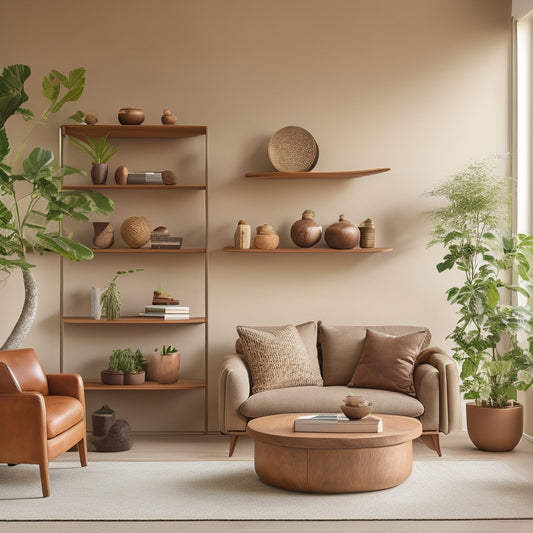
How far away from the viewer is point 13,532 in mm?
3674

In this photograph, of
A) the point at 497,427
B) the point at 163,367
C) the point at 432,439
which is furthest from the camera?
the point at 163,367

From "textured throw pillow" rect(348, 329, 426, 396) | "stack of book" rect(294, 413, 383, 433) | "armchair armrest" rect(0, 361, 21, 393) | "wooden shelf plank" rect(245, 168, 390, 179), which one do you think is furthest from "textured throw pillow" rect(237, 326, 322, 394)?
"armchair armrest" rect(0, 361, 21, 393)

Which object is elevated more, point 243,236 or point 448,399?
point 243,236

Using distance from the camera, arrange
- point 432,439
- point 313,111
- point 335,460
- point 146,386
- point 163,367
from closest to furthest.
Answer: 1. point 335,460
2. point 432,439
3. point 146,386
4. point 163,367
5. point 313,111

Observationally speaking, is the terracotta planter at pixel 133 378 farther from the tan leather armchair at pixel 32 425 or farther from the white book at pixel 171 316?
the tan leather armchair at pixel 32 425

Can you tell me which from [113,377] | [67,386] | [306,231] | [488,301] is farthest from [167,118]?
[488,301]

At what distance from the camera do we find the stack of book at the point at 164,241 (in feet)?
19.3

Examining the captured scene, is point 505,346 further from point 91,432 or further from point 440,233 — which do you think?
point 91,432

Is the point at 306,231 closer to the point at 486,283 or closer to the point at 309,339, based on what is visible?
the point at 309,339

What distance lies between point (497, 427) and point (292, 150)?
8.14 ft

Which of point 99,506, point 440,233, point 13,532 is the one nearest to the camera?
point 13,532

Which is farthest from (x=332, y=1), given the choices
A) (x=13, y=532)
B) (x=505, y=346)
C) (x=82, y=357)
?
(x=13, y=532)

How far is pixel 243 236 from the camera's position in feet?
19.1

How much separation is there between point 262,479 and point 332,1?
3.70m
